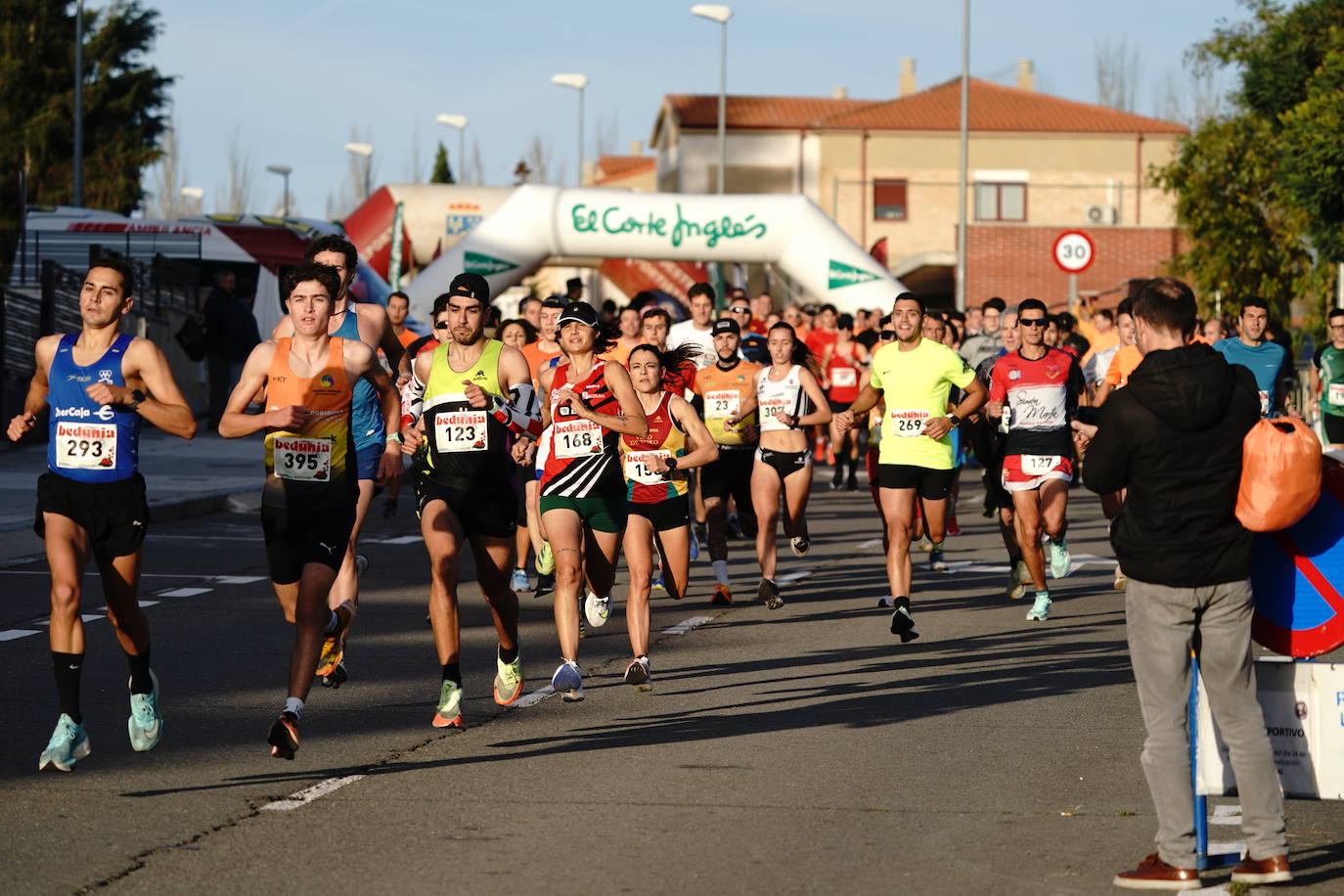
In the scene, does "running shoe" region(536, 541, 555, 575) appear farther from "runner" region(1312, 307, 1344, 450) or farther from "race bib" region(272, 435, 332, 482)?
"runner" region(1312, 307, 1344, 450)

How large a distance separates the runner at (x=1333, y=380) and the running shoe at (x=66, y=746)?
12.7 metres

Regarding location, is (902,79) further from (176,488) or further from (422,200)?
(176,488)

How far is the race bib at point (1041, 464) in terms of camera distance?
45.0 ft

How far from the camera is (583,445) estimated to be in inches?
388

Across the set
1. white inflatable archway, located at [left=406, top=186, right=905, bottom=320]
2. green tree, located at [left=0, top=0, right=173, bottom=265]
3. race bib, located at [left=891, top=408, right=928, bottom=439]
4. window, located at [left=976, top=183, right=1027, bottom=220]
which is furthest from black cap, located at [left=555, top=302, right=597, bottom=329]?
window, located at [left=976, top=183, right=1027, bottom=220]

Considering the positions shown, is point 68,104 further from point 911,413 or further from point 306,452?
point 306,452

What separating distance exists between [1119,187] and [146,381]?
6954 cm

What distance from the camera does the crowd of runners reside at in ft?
26.0

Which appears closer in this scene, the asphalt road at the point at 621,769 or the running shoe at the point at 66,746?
the asphalt road at the point at 621,769

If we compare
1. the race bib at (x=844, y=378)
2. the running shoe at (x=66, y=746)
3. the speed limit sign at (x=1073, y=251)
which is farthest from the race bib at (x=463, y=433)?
the speed limit sign at (x=1073, y=251)

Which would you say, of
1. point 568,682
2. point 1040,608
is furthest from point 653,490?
point 1040,608

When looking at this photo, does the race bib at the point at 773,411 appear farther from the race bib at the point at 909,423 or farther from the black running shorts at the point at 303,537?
the black running shorts at the point at 303,537

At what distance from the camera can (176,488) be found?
21.7 metres

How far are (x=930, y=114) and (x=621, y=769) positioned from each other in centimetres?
7060
